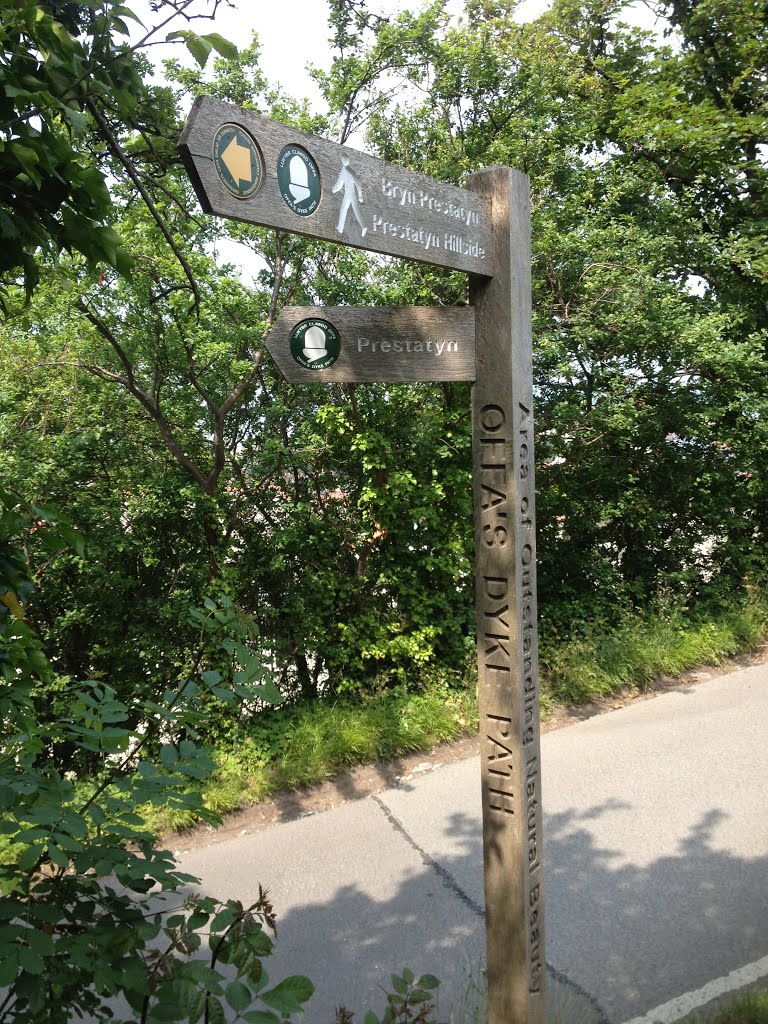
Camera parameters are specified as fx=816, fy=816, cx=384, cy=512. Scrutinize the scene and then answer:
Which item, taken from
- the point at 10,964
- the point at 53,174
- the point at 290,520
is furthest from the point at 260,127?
the point at 290,520

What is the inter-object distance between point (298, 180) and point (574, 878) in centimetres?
406

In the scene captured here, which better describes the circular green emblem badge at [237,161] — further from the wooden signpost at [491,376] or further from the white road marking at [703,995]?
the white road marking at [703,995]

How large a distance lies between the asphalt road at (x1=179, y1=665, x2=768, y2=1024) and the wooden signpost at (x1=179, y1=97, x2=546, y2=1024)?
0.89 m

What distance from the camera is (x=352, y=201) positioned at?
222 cm

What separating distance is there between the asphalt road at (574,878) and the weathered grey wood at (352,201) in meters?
2.99

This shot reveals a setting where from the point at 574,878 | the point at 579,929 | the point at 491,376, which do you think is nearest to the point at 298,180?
the point at 491,376

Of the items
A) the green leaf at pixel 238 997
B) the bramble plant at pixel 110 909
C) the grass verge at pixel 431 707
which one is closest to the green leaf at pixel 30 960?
the bramble plant at pixel 110 909

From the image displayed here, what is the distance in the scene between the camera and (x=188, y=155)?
1.76 m

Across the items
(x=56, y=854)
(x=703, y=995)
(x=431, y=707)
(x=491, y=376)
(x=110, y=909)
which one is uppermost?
(x=491, y=376)

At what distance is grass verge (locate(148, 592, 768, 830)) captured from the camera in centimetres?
581

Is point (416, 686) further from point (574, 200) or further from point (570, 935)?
point (574, 200)

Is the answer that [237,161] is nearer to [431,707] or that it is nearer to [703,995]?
[703,995]

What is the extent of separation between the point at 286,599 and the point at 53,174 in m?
5.10

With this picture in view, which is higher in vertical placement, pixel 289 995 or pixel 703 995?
pixel 289 995
